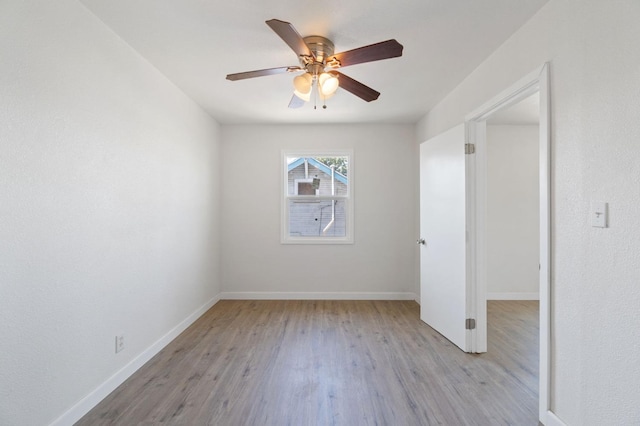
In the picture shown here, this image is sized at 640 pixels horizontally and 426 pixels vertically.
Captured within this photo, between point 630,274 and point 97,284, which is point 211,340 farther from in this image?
point 630,274

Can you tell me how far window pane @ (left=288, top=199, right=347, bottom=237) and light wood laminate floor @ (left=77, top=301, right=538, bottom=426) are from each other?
4.28 ft

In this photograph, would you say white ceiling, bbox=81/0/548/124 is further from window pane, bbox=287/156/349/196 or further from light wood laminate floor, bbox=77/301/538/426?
light wood laminate floor, bbox=77/301/538/426

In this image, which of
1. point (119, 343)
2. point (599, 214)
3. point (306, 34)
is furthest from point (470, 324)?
point (119, 343)

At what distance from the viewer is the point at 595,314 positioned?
1.53 m

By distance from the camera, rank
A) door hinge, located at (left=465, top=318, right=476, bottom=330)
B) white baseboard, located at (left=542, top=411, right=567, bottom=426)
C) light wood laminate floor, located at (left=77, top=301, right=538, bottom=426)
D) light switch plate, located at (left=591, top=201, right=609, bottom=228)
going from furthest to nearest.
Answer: door hinge, located at (left=465, top=318, right=476, bottom=330) < light wood laminate floor, located at (left=77, top=301, right=538, bottom=426) < white baseboard, located at (left=542, top=411, right=567, bottom=426) < light switch plate, located at (left=591, top=201, right=609, bottom=228)

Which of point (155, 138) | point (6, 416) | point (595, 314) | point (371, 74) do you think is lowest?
point (6, 416)

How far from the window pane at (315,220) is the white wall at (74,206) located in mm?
1883

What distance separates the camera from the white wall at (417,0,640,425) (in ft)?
4.52

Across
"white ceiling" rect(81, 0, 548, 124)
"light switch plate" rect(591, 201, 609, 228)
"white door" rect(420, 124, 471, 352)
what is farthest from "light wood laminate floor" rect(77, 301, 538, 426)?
"white ceiling" rect(81, 0, 548, 124)

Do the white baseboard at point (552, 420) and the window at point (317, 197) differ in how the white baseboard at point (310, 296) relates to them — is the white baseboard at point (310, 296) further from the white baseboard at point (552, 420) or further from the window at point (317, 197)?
the white baseboard at point (552, 420)

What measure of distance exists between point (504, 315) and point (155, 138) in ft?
13.8

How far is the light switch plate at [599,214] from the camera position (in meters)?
1.48

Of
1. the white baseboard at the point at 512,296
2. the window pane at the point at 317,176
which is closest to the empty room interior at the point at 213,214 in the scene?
the white baseboard at the point at 512,296

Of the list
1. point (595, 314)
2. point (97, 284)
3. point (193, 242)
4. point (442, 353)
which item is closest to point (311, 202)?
point (193, 242)
